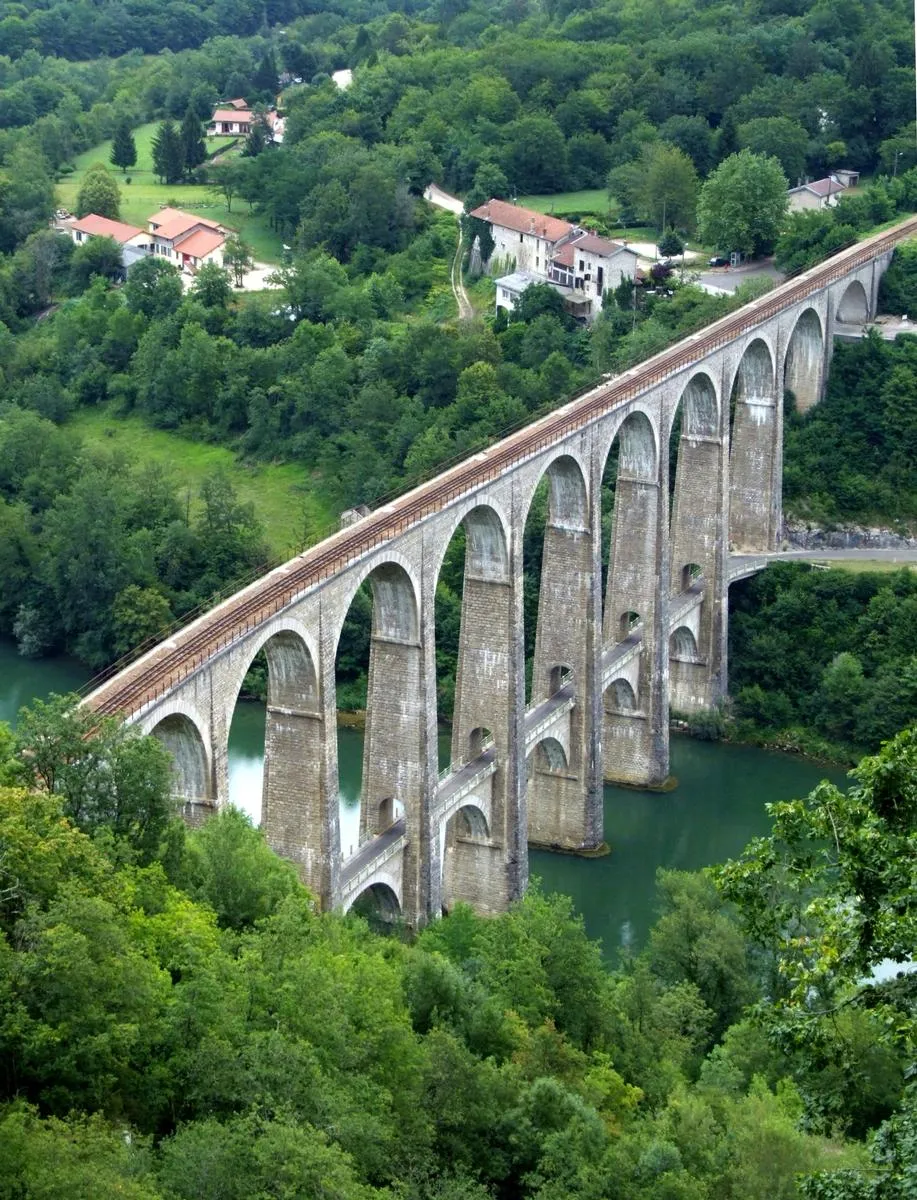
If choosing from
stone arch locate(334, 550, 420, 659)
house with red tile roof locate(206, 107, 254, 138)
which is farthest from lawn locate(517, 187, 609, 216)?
stone arch locate(334, 550, 420, 659)

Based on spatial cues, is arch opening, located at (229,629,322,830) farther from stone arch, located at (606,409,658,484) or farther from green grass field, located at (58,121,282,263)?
green grass field, located at (58,121,282,263)

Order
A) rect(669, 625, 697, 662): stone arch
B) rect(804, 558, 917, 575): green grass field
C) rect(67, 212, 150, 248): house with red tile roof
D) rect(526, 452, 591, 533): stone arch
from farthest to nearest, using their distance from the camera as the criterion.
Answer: rect(67, 212, 150, 248): house with red tile roof < rect(804, 558, 917, 575): green grass field < rect(669, 625, 697, 662): stone arch < rect(526, 452, 591, 533): stone arch

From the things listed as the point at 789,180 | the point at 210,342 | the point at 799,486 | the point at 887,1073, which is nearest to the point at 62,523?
the point at 210,342

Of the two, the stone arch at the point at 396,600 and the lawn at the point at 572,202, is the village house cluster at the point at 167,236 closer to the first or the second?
the lawn at the point at 572,202

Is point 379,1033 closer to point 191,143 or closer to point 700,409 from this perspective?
point 700,409

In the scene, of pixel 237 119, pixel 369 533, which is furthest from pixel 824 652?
pixel 237 119
